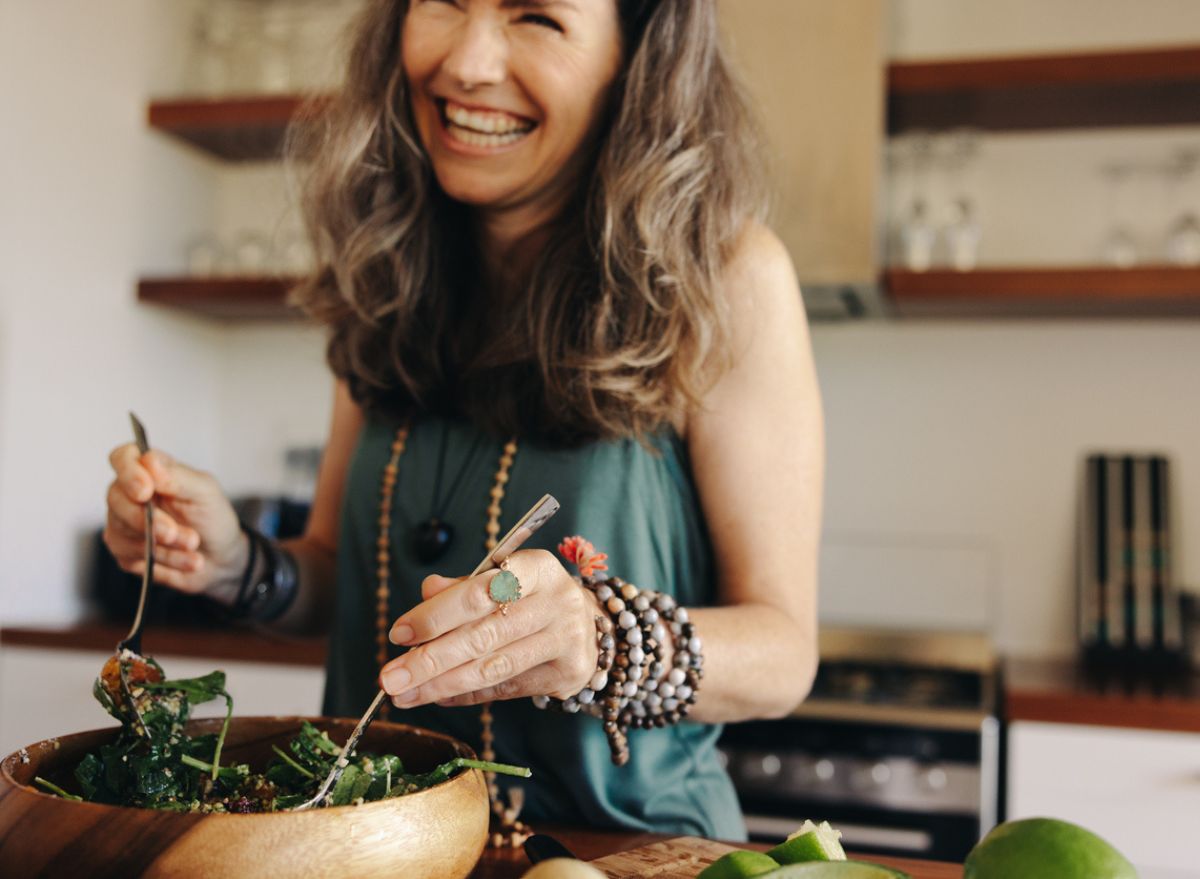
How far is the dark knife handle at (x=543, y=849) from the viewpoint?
Result: 0.66 m

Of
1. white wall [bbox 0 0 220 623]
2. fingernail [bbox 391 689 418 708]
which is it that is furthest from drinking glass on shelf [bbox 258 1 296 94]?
fingernail [bbox 391 689 418 708]

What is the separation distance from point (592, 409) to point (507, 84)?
0.30m

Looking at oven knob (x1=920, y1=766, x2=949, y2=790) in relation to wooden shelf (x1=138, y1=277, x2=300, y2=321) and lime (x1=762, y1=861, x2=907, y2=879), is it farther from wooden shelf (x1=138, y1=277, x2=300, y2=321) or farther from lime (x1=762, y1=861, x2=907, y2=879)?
wooden shelf (x1=138, y1=277, x2=300, y2=321)

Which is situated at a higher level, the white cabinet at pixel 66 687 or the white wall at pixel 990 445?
the white wall at pixel 990 445

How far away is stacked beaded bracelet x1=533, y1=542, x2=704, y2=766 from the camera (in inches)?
30.5

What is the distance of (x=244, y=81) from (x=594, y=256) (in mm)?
2000

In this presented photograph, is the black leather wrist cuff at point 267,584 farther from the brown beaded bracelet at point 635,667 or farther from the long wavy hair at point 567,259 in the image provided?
the brown beaded bracelet at point 635,667

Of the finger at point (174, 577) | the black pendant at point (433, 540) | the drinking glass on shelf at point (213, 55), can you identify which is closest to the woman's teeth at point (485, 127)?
the black pendant at point (433, 540)

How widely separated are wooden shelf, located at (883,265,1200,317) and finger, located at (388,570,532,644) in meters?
1.74

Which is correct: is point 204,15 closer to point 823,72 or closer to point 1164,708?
point 823,72

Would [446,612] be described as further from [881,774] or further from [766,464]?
[881,774]

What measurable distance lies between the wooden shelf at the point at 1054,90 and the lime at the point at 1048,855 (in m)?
1.99

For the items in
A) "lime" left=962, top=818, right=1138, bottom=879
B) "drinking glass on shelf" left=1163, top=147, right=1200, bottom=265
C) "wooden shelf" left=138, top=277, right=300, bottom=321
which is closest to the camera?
"lime" left=962, top=818, right=1138, bottom=879

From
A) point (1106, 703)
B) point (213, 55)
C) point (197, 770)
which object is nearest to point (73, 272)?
point (213, 55)
